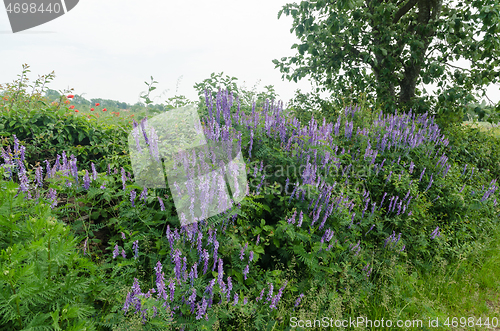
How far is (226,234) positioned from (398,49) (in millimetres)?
7917

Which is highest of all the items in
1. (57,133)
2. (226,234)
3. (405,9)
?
(405,9)

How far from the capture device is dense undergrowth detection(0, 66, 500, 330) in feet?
6.69

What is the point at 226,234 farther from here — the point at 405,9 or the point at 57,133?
the point at 405,9

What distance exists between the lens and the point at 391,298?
3578 millimetres

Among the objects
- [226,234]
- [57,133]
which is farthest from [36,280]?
[57,133]

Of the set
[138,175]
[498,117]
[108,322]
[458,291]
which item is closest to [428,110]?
[498,117]

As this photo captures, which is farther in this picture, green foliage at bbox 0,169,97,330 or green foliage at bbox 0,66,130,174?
green foliage at bbox 0,66,130,174

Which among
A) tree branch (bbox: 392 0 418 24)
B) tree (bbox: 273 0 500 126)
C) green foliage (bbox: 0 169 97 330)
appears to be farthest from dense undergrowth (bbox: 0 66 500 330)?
tree branch (bbox: 392 0 418 24)

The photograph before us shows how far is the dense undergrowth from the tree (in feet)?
10.00

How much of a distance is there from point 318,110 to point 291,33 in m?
2.45

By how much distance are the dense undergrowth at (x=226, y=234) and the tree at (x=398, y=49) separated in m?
3.05

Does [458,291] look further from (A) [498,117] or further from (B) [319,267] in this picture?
(A) [498,117]

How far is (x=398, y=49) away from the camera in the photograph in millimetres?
8328

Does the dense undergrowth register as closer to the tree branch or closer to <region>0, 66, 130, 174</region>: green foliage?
<region>0, 66, 130, 174</region>: green foliage
